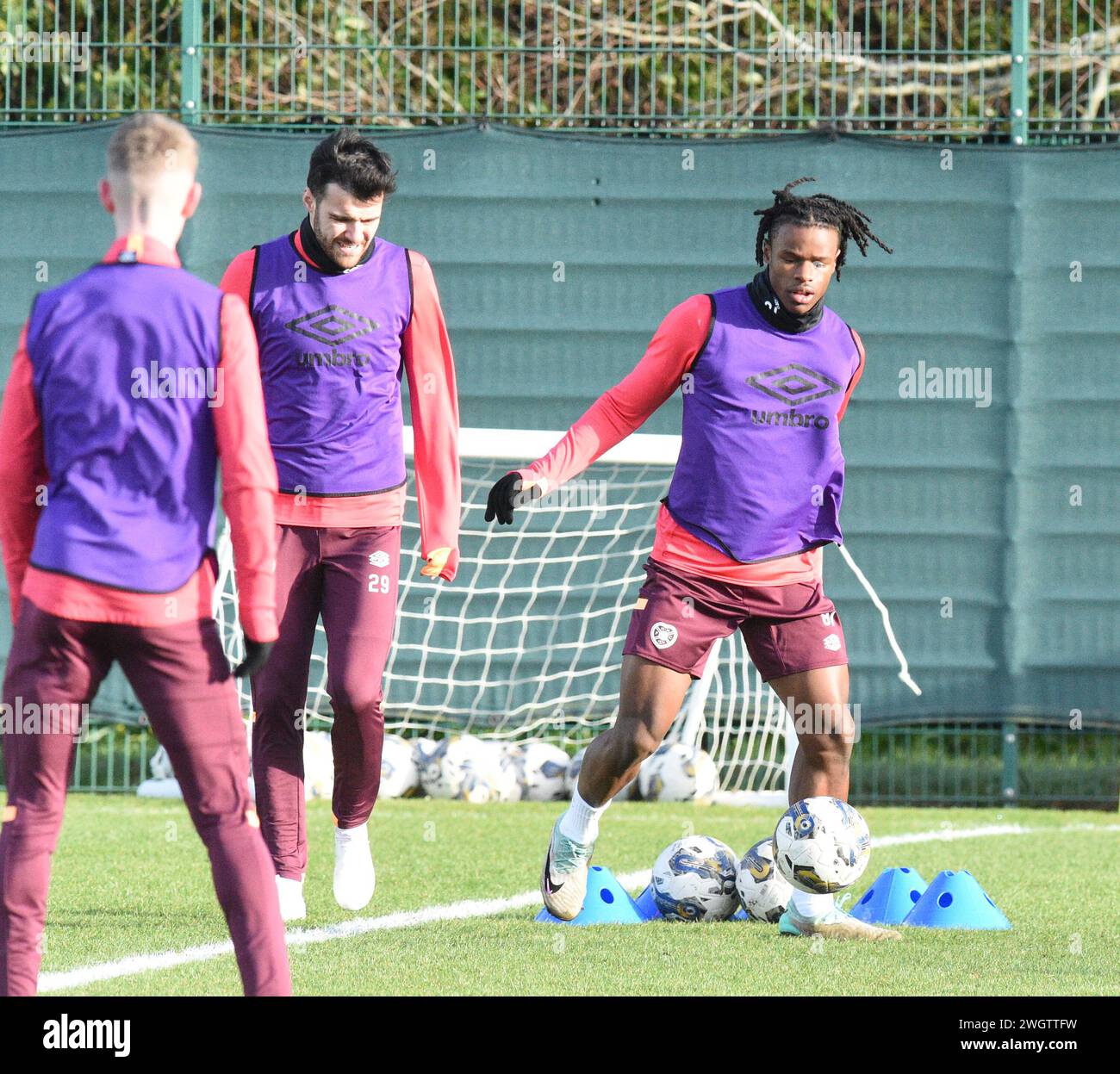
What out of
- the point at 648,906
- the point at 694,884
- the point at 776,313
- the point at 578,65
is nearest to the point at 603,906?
the point at 648,906

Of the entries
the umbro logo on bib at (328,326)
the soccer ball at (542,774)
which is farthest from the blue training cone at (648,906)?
the soccer ball at (542,774)

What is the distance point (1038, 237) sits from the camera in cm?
1005

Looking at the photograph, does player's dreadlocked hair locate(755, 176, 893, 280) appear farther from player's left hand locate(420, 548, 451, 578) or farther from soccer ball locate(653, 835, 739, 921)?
soccer ball locate(653, 835, 739, 921)

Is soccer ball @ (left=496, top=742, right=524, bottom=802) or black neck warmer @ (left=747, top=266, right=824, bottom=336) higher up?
black neck warmer @ (left=747, top=266, right=824, bottom=336)

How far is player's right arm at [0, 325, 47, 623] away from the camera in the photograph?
3486 mm

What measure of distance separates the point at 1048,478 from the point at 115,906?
5.95 metres

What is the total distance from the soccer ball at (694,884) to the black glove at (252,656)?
250 centimetres

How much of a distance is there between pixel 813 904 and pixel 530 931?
2.73 feet

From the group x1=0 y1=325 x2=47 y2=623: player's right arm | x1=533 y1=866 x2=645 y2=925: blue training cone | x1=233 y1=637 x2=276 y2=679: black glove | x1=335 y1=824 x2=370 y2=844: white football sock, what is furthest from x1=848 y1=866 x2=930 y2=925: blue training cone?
x1=0 y1=325 x2=47 y2=623: player's right arm

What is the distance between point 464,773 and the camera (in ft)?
31.7

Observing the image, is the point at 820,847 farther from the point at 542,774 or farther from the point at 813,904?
the point at 542,774

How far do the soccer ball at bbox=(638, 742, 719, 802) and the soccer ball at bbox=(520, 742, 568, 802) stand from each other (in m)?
0.43
